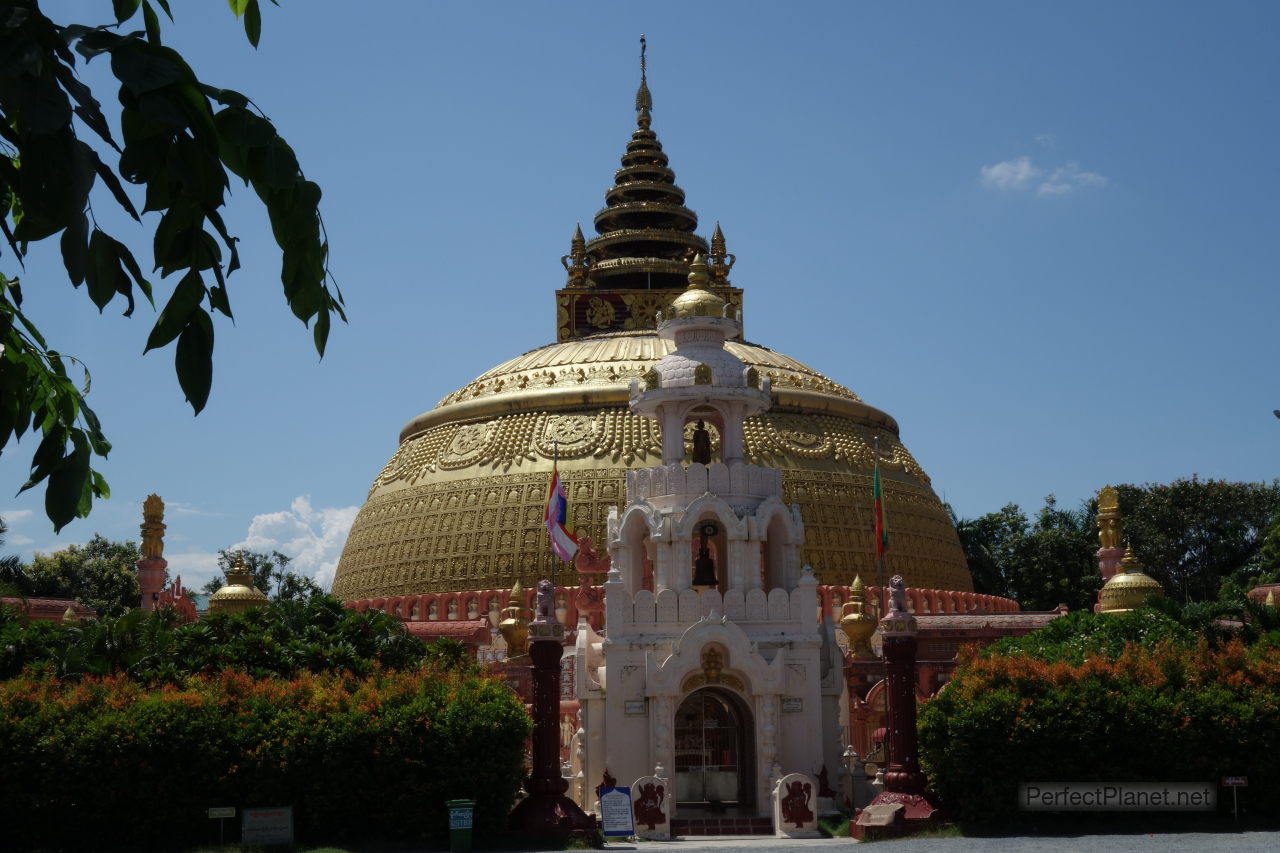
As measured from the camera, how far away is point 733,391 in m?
29.0

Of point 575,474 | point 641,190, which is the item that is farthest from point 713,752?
point 641,190

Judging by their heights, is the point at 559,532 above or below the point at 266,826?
above

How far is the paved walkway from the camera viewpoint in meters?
19.6

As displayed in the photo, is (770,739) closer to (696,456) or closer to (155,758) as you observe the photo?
(696,456)

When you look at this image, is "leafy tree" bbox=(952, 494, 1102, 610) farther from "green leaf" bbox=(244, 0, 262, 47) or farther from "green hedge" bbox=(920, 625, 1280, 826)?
"green leaf" bbox=(244, 0, 262, 47)

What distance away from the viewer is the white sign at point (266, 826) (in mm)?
21812

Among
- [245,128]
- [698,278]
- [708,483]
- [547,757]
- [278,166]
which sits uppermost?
[698,278]

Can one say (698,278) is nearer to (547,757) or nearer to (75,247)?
(547,757)

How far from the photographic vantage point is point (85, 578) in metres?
66.1

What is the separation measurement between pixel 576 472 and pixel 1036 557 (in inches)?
991

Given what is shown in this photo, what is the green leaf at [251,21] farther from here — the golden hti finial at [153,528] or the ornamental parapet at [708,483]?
the golden hti finial at [153,528]

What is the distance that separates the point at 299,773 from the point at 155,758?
2004 millimetres

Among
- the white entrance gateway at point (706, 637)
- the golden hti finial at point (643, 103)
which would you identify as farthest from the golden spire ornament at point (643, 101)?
the white entrance gateway at point (706, 637)

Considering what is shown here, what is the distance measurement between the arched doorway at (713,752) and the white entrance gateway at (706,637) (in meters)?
0.02
